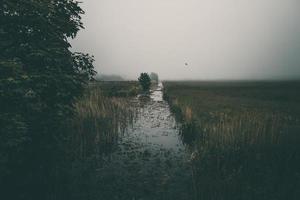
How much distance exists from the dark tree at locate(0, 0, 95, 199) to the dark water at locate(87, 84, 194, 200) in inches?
66.5

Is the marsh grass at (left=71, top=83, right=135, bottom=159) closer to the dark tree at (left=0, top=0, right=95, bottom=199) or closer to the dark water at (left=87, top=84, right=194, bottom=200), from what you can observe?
the dark water at (left=87, top=84, right=194, bottom=200)

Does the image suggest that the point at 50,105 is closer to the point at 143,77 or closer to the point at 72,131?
the point at 72,131

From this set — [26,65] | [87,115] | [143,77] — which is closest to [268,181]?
[26,65]

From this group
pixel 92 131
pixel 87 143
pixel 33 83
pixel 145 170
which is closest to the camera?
pixel 33 83

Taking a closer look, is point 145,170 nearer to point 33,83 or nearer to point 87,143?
point 87,143

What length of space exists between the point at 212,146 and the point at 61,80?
649cm

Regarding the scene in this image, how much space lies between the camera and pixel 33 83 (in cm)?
684

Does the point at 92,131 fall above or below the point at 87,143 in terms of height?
above

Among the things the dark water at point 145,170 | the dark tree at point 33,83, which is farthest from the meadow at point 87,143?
the dark tree at point 33,83

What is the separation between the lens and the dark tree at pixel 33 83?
240 inches

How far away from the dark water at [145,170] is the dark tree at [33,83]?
1.69m

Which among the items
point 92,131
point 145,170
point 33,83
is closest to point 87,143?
point 92,131

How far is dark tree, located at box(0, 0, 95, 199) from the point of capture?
240 inches

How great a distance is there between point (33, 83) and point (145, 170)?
5023 millimetres
